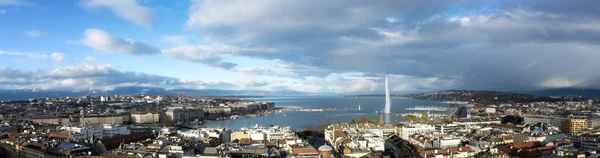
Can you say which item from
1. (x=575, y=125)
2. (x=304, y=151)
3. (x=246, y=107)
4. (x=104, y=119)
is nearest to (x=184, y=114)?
(x=104, y=119)

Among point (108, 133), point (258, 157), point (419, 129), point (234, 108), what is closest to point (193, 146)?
point (258, 157)

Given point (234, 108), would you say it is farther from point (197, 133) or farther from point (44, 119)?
point (197, 133)

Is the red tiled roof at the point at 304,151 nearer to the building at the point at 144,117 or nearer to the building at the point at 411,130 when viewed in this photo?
the building at the point at 411,130

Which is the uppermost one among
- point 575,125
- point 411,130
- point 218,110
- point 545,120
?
point 411,130

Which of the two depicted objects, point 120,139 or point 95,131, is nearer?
point 120,139

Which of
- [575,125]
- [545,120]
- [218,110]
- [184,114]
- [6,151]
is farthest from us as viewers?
[218,110]

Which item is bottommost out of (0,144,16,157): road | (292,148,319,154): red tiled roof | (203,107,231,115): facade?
(203,107,231,115): facade

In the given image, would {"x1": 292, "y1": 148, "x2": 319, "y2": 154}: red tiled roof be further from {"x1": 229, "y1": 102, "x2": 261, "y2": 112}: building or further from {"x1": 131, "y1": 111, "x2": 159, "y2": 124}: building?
{"x1": 229, "y1": 102, "x2": 261, "y2": 112}: building

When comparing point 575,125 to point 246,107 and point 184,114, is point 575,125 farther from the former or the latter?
point 246,107

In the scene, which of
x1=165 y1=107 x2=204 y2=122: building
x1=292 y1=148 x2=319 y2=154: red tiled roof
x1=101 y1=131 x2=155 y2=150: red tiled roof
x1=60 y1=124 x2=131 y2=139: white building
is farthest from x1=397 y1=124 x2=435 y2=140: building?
x1=165 y1=107 x2=204 y2=122: building
